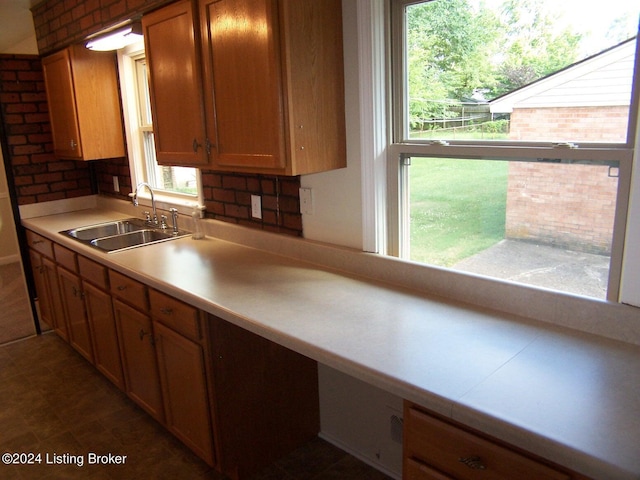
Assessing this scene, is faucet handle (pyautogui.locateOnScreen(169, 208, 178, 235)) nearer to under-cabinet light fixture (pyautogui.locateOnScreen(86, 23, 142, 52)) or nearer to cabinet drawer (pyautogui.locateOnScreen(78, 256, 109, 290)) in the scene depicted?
cabinet drawer (pyautogui.locateOnScreen(78, 256, 109, 290))

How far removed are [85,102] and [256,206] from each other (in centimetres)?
167

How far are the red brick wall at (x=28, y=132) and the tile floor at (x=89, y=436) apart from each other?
1.28 metres

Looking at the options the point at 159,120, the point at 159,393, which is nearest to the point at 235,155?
the point at 159,120

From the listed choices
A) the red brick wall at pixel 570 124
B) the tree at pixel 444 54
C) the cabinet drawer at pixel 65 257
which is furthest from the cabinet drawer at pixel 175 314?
the red brick wall at pixel 570 124

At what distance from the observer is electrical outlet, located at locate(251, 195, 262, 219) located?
2.58m

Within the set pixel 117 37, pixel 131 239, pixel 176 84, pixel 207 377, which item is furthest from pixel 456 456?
pixel 117 37

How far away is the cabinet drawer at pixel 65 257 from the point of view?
3000mm

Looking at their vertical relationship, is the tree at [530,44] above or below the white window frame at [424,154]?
above

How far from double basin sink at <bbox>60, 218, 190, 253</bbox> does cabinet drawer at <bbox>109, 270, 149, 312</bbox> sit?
458 mm

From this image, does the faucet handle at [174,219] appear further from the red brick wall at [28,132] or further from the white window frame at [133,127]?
the red brick wall at [28,132]

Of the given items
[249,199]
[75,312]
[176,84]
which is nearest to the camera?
[176,84]

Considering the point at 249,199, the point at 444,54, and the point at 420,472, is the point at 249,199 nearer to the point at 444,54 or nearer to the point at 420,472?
the point at 444,54

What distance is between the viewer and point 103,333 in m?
2.88

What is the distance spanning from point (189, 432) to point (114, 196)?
2254 mm
